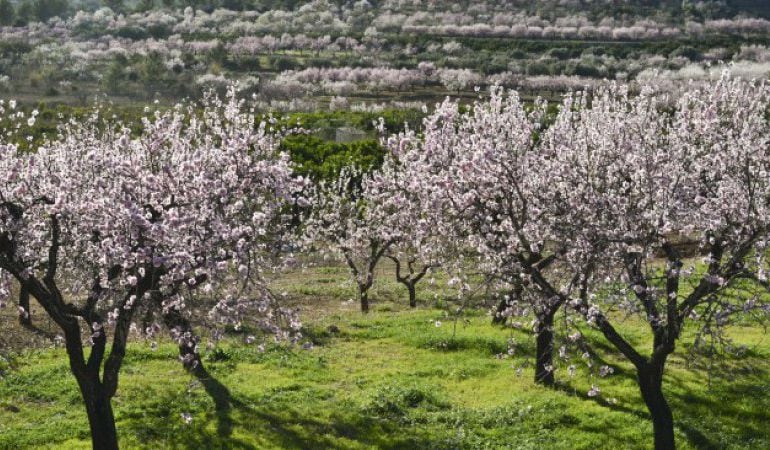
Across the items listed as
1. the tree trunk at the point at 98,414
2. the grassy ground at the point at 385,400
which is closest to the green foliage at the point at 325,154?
the grassy ground at the point at 385,400

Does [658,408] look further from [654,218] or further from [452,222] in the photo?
[452,222]

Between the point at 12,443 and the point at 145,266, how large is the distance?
5943 mm

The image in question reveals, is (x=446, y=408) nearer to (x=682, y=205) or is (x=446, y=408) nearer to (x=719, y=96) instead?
(x=682, y=205)

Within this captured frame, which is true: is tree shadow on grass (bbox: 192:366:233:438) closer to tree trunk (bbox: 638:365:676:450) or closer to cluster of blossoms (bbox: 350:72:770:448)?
cluster of blossoms (bbox: 350:72:770:448)

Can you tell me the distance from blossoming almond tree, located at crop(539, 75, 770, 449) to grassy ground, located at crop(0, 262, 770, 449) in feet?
8.72

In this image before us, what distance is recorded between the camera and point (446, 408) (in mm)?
20797

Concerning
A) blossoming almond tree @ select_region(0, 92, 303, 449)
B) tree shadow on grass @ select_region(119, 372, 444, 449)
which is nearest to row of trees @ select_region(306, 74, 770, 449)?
tree shadow on grass @ select_region(119, 372, 444, 449)

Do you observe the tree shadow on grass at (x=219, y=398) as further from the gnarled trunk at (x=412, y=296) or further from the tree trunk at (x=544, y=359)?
the gnarled trunk at (x=412, y=296)

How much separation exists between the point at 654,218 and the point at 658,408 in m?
4.28

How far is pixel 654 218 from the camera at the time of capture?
1662 cm

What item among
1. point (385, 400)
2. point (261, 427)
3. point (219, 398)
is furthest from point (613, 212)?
point (219, 398)

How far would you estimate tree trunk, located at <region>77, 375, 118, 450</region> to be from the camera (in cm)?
1670

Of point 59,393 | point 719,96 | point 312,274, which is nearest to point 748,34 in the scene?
point 312,274

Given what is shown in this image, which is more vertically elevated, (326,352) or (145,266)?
(145,266)
